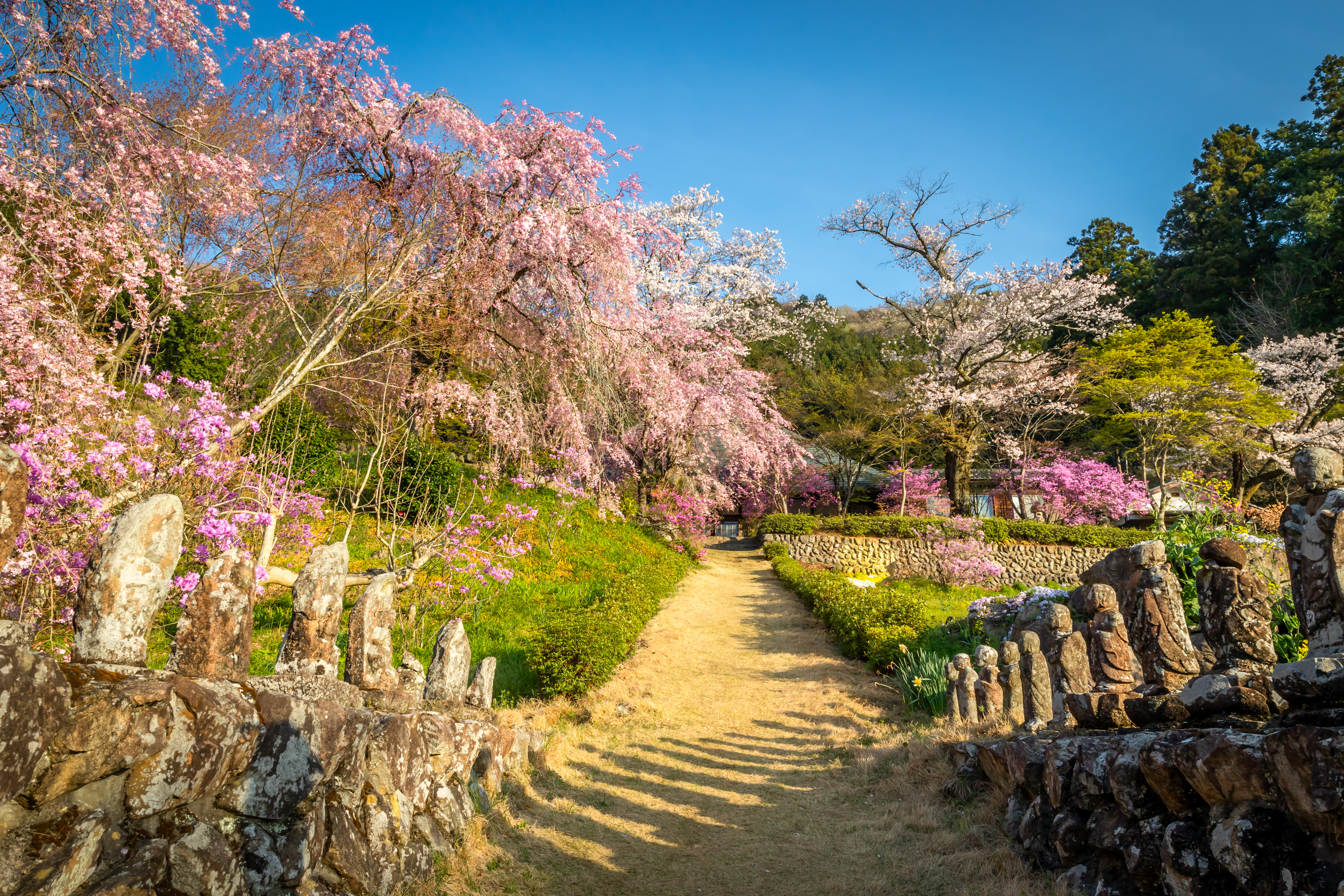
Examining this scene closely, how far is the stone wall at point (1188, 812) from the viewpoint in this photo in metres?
2.02

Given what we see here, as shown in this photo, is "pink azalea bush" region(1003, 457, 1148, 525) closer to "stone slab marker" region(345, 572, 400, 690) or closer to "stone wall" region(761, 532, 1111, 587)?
"stone wall" region(761, 532, 1111, 587)

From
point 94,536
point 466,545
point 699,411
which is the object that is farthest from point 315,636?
point 699,411

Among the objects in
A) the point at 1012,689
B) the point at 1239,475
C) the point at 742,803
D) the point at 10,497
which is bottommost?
the point at 742,803

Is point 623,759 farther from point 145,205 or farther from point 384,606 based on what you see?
point 145,205

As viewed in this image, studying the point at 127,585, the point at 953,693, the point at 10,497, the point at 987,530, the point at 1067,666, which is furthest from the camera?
the point at 987,530

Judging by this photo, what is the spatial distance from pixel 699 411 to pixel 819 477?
1161 centimetres

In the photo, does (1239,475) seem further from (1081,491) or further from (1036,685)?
(1036,685)

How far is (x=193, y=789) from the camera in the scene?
2105 millimetres

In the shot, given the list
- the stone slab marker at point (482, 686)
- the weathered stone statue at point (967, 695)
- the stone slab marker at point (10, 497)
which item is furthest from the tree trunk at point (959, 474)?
the stone slab marker at point (10, 497)

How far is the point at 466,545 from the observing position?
764cm

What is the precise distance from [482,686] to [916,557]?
16.1 metres

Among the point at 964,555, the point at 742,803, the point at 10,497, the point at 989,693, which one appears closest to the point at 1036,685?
the point at 989,693

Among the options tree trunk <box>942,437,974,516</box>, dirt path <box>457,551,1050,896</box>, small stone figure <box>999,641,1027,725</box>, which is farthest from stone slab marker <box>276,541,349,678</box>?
tree trunk <box>942,437,974,516</box>

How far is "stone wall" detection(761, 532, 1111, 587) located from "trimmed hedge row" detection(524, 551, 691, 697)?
397 inches
